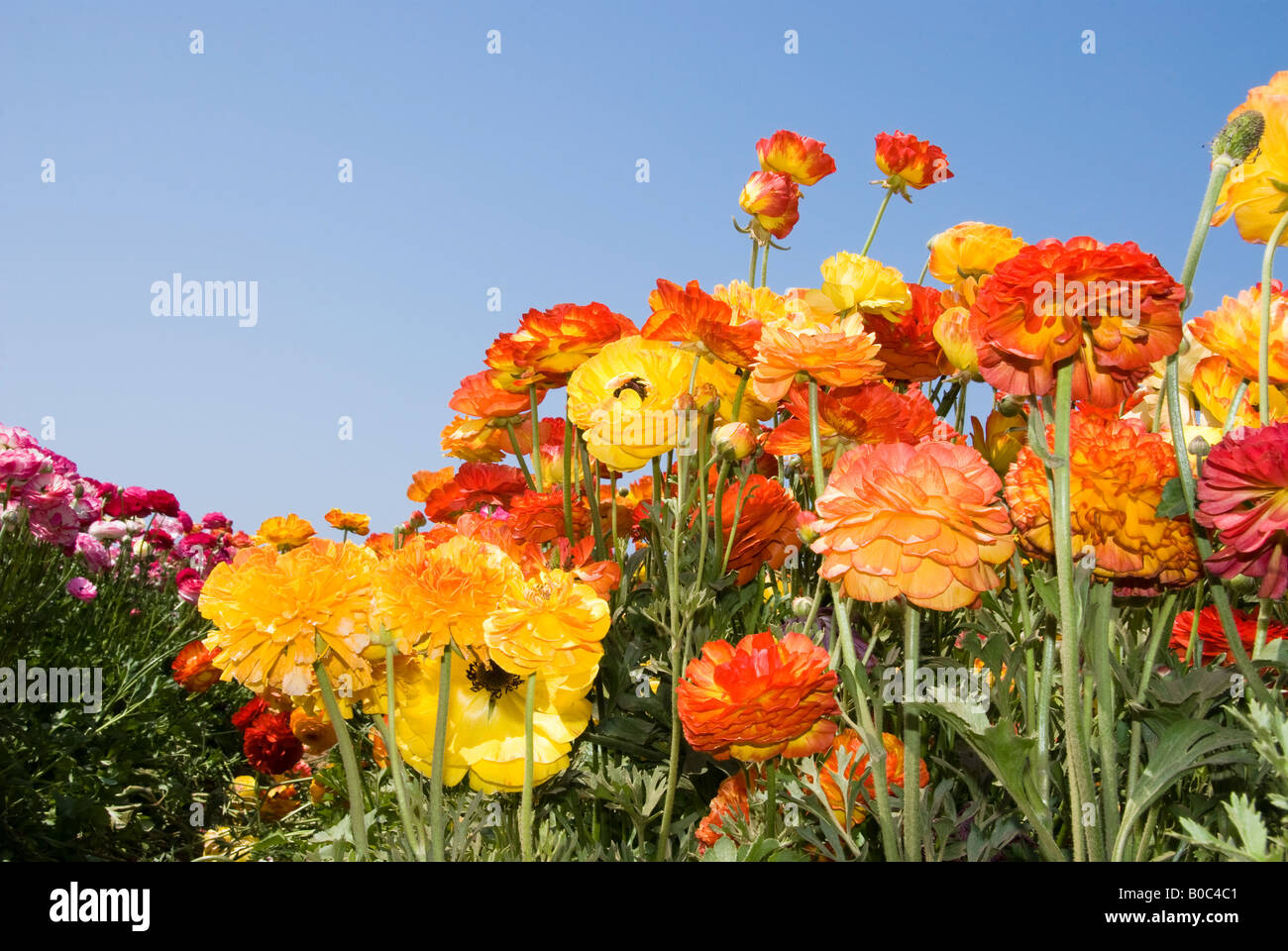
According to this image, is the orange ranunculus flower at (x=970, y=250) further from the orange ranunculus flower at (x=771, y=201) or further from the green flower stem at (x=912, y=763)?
the green flower stem at (x=912, y=763)

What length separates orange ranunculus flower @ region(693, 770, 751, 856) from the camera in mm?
1211

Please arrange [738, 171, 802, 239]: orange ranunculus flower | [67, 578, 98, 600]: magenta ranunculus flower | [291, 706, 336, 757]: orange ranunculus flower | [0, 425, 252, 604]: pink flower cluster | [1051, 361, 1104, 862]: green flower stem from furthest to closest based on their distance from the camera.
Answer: [67, 578, 98, 600]: magenta ranunculus flower
[0, 425, 252, 604]: pink flower cluster
[291, 706, 336, 757]: orange ranunculus flower
[738, 171, 802, 239]: orange ranunculus flower
[1051, 361, 1104, 862]: green flower stem

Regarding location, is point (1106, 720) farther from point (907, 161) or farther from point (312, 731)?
point (312, 731)

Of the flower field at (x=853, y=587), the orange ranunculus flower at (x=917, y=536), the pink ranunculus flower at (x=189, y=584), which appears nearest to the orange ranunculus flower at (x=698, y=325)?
the flower field at (x=853, y=587)

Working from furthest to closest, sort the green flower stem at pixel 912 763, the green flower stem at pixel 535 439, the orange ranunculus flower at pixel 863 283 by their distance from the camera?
the green flower stem at pixel 535 439 → the orange ranunculus flower at pixel 863 283 → the green flower stem at pixel 912 763

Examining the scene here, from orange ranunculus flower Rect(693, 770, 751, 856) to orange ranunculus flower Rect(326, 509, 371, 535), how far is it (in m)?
2.60

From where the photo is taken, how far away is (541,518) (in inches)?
62.4

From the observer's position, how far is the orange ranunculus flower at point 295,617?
0.93 metres

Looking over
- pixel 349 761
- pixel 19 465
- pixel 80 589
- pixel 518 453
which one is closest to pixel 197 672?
pixel 19 465

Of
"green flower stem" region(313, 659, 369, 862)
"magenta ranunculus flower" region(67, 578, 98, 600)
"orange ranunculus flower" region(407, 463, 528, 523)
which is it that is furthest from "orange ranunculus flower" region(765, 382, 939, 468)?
"magenta ranunculus flower" region(67, 578, 98, 600)

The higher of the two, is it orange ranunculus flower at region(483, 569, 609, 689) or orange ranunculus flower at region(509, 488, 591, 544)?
orange ranunculus flower at region(509, 488, 591, 544)

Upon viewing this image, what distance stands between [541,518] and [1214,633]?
38.6 inches

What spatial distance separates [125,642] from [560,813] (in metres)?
2.94

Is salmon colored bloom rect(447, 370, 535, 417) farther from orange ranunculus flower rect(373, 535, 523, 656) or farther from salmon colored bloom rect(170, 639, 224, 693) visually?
salmon colored bloom rect(170, 639, 224, 693)
